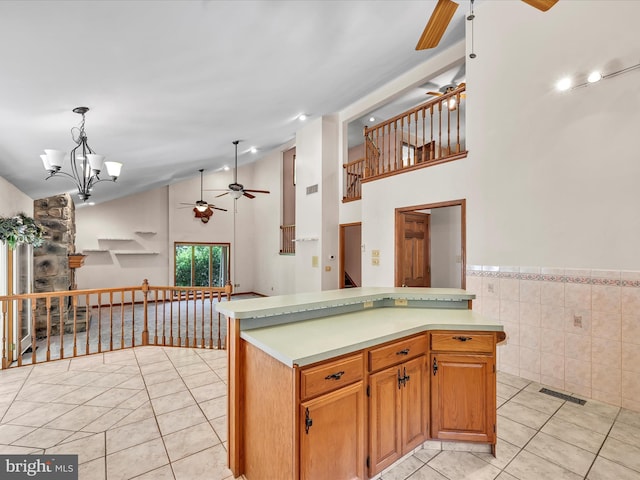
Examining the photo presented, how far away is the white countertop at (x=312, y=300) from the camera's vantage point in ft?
6.47

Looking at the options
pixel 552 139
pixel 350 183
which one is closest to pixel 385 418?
pixel 552 139

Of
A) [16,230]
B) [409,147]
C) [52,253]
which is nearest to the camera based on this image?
[16,230]

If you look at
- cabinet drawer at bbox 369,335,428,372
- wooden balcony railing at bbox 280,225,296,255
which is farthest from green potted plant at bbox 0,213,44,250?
wooden balcony railing at bbox 280,225,296,255

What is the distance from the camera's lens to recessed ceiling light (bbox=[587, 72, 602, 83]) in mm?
2963

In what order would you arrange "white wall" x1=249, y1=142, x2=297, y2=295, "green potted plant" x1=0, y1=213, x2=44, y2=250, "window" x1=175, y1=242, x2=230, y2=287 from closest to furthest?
"green potted plant" x1=0, y1=213, x2=44, y2=250, "white wall" x1=249, y1=142, x2=297, y2=295, "window" x1=175, y1=242, x2=230, y2=287

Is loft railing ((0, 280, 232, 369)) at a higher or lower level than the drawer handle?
lower

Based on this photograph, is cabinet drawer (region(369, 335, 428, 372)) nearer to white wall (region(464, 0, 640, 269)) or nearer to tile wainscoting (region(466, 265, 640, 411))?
tile wainscoting (region(466, 265, 640, 411))

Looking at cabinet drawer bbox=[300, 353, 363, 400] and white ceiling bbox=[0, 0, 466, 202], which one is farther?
white ceiling bbox=[0, 0, 466, 202]

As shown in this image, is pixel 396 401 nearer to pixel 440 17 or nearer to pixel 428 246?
pixel 440 17

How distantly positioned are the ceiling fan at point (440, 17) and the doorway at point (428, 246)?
2.35 metres

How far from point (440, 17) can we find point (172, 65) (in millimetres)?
2065

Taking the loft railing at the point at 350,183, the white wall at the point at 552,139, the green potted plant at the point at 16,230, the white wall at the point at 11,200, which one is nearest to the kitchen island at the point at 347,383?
the white wall at the point at 552,139

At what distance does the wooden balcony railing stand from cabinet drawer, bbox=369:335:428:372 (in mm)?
7514

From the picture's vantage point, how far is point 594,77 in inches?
117
